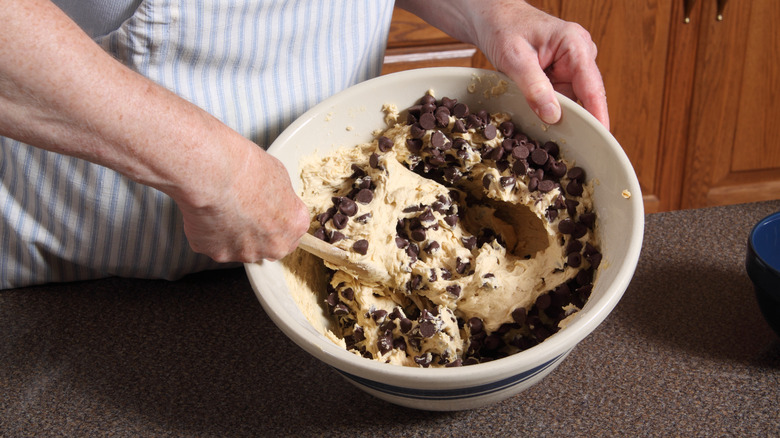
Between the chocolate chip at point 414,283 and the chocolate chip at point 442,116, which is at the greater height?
the chocolate chip at point 442,116

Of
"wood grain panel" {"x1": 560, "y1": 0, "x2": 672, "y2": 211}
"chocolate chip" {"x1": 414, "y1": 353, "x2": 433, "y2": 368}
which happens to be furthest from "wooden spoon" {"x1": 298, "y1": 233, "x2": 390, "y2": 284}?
"wood grain panel" {"x1": 560, "y1": 0, "x2": 672, "y2": 211}

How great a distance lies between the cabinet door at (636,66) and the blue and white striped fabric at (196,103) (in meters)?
1.03

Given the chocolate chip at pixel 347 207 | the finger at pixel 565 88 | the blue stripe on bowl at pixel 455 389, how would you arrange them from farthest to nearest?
the finger at pixel 565 88, the chocolate chip at pixel 347 207, the blue stripe on bowl at pixel 455 389

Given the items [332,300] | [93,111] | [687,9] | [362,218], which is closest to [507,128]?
[362,218]

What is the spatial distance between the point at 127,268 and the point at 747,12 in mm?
1830

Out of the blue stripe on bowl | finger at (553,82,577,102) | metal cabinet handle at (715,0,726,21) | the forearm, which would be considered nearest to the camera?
the forearm

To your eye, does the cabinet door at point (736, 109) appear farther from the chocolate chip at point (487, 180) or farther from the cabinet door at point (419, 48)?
the chocolate chip at point (487, 180)

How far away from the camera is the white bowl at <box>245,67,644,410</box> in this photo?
67 cm

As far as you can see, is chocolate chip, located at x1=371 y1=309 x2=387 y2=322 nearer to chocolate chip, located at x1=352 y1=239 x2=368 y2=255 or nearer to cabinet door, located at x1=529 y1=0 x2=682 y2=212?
chocolate chip, located at x1=352 y1=239 x2=368 y2=255

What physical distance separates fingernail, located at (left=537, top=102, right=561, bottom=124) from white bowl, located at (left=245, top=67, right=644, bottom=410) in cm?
1

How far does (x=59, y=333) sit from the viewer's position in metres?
0.96

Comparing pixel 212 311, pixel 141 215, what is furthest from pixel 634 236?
pixel 141 215

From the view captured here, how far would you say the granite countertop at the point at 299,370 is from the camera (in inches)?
32.3

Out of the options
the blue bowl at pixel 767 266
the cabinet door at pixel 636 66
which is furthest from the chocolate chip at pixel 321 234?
the cabinet door at pixel 636 66
